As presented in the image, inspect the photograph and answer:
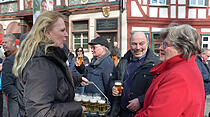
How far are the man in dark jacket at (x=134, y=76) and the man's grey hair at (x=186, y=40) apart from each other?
0.89 m

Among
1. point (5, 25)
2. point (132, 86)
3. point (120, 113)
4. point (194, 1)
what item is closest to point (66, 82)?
point (132, 86)

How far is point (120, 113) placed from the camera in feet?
8.91

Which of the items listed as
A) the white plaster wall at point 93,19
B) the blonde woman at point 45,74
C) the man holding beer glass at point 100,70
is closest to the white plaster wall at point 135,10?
the white plaster wall at point 93,19

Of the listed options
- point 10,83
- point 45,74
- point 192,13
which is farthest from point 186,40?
point 192,13

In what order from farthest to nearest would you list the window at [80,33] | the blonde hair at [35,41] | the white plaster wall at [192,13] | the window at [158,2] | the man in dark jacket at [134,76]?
the window at [80,33], the white plaster wall at [192,13], the window at [158,2], the man in dark jacket at [134,76], the blonde hair at [35,41]

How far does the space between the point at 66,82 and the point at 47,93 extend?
9.2 inches

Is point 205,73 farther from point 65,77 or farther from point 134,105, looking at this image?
point 65,77

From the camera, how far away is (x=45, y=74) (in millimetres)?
1308

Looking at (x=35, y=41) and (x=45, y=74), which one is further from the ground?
(x=35, y=41)

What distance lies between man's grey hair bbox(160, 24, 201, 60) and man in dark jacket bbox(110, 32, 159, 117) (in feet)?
2.93

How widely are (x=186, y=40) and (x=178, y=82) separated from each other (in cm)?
40

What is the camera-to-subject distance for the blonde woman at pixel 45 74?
50.3 inches

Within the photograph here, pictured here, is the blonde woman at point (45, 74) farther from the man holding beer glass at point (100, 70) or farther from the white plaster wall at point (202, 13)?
the white plaster wall at point (202, 13)

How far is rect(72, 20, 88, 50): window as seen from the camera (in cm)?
1274
